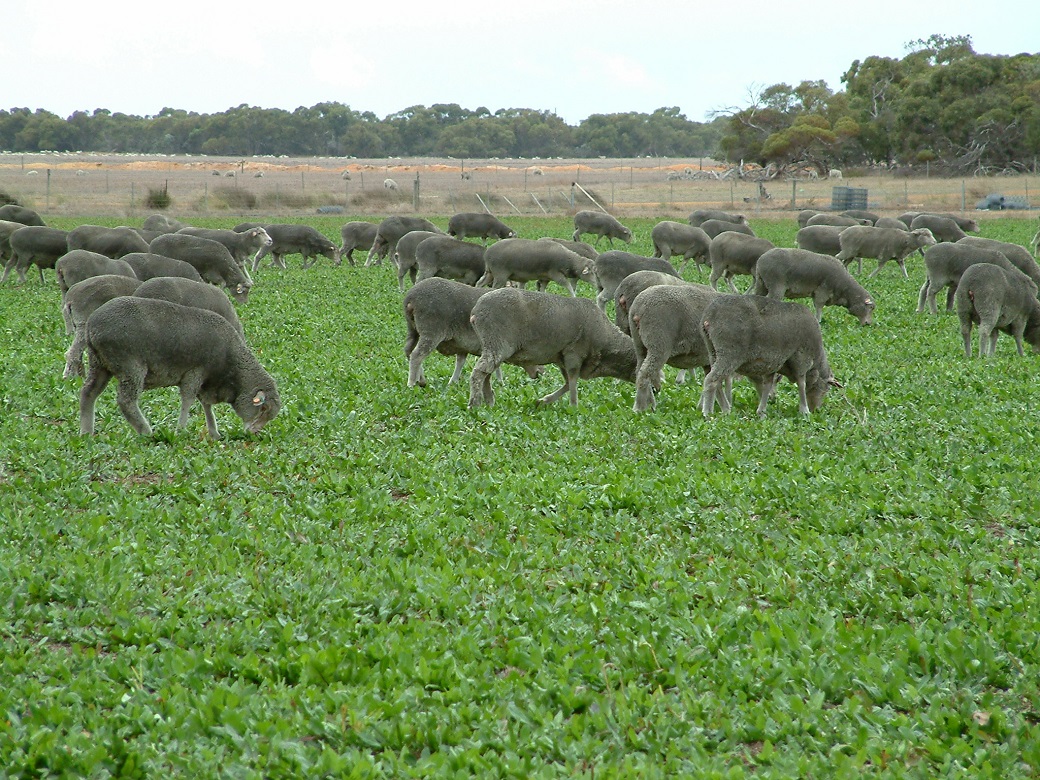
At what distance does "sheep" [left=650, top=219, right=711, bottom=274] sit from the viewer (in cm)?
2697

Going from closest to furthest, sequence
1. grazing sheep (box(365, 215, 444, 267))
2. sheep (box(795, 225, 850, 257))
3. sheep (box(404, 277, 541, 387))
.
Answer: sheep (box(404, 277, 541, 387)) → sheep (box(795, 225, 850, 257)) → grazing sheep (box(365, 215, 444, 267))

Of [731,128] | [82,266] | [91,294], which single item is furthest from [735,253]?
[731,128]

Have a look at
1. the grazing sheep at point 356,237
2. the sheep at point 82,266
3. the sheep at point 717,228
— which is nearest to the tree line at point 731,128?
the sheep at point 717,228

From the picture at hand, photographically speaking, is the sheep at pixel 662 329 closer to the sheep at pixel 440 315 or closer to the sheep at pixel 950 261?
the sheep at pixel 440 315

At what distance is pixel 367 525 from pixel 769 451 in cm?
378

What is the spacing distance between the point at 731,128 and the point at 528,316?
74.5m

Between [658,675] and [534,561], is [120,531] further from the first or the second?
[658,675]

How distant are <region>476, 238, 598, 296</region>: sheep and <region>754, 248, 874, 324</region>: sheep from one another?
3409 millimetres

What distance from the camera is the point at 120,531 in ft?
23.4

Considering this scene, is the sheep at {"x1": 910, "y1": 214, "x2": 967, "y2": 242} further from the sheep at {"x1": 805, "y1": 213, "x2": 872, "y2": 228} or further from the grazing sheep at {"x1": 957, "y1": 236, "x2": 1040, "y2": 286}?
the grazing sheep at {"x1": 957, "y1": 236, "x2": 1040, "y2": 286}

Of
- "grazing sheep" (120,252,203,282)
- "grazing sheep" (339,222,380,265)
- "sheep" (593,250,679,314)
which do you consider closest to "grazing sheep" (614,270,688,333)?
"sheep" (593,250,679,314)

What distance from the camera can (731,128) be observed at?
81688 mm

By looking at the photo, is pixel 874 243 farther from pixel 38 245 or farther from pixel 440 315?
pixel 38 245

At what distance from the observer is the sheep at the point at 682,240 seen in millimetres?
26969
